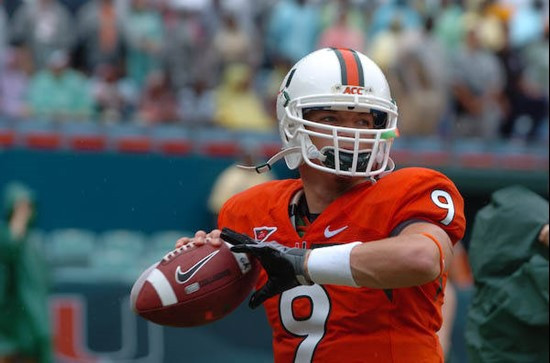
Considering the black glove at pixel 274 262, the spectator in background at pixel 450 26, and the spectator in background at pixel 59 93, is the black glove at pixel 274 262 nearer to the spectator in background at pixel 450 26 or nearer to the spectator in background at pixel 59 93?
the spectator in background at pixel 59 93

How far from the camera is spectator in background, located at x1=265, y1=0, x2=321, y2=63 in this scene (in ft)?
39.4

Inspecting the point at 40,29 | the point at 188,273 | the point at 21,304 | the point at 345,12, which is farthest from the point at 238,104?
the point at 188,273

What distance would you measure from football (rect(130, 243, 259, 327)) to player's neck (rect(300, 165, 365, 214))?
0.25m

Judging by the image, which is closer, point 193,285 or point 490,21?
point 193,285

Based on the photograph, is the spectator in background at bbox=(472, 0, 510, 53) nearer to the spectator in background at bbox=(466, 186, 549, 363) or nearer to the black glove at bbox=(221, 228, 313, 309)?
the spectator in background at bbox=(466, 186, 549, 363)

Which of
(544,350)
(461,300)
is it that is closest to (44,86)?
(461,300)

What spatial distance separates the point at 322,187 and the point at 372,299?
1.35 feet

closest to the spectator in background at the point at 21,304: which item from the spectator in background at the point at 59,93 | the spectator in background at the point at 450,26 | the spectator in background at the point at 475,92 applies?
the spectator in background at the point at 59,93

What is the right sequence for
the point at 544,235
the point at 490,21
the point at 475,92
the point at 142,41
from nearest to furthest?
1. the point at 544,235
2. the point at 142,41
3. the point at 475,92
4. the point at 490,21

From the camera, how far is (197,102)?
11.4 metres

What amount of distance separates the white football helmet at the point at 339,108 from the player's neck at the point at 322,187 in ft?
0.22

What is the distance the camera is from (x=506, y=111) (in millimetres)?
12328

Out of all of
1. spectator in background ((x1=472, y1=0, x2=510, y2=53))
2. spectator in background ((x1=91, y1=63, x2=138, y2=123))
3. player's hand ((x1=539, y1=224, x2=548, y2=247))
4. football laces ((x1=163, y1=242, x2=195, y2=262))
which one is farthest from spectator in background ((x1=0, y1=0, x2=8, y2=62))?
football laces ((x1=163, y1=242, x2=195, y2=262))

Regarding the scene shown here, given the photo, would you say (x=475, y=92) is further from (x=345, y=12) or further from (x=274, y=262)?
(x=274, y=262)
